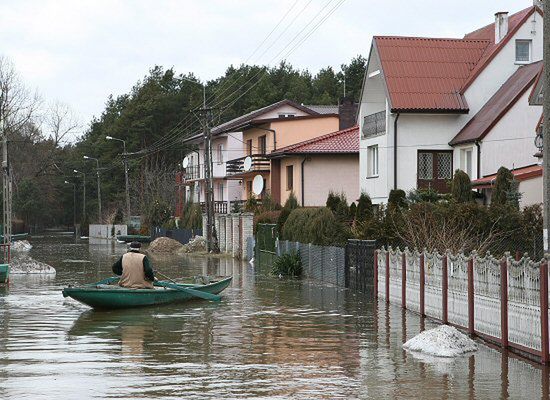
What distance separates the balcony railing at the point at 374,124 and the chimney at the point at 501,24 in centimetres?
626

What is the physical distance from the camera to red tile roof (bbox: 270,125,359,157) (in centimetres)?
5659

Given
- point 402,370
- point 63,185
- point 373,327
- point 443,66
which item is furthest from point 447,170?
point 63,185

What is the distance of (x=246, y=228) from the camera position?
182 ft

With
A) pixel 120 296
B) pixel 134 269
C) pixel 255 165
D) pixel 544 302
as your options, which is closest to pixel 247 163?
pixel 255 165

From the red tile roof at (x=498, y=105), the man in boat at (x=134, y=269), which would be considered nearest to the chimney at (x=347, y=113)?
the red tile roof at (x=498, y=105)

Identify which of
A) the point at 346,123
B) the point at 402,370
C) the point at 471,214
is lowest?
the point at 402,370

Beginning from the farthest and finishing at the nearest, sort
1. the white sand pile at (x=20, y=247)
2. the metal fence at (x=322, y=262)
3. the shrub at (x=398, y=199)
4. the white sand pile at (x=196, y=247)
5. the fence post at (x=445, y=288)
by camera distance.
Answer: the white sand pile at (x=20, y=247), the white sand pile at (x=196, y=247), the shrub at (x=398, y=199), the metal fence at (x=322, y=262), the fence post at (x=445, y=288)

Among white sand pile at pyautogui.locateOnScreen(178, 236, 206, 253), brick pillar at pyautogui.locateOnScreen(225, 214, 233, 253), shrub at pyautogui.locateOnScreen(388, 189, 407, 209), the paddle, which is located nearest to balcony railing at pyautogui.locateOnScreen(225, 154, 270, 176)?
brick pillar at pyautogui.locateOnScreen(225, 214, 233, 253)

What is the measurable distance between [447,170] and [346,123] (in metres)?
23.4

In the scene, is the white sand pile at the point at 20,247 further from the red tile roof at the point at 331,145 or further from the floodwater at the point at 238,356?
the floodwater at the point at 238,356

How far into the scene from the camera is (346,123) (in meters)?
68.0

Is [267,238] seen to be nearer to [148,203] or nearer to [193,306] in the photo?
[193,306]

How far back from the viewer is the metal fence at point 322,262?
1321 inches

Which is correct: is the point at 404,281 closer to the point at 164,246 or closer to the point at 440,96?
the point at 440,96
